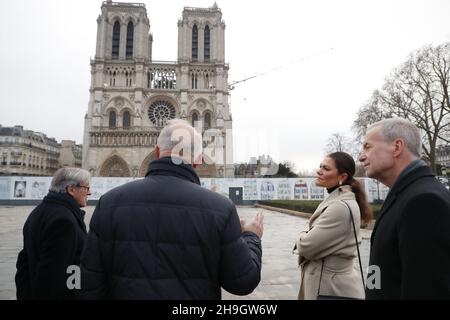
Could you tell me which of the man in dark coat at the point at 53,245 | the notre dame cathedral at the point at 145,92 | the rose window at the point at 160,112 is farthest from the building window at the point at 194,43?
the man in dark coat at the point at 53,245

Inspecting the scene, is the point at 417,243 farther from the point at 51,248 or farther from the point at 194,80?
the point at 194,80

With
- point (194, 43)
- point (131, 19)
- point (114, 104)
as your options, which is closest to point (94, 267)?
point (114, 104)

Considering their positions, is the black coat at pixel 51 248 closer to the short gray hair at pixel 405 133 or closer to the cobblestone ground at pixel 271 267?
the short gray hair at pixel 405 133

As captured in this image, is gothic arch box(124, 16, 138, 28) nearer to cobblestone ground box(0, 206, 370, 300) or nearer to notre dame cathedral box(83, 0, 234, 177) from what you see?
notre dame cathedral box(83, 0, 234, 177)

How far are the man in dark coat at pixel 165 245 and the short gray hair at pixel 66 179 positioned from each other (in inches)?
50.9

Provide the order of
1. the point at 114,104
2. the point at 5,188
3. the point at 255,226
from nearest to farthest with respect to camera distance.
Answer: the point at 255,226, the point at 5,188, the point at 114,104

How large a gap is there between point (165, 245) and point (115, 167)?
3796 cm

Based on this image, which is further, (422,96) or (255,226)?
(422,96)

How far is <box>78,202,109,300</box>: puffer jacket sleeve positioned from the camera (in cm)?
145

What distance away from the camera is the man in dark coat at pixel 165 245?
1.40 metres

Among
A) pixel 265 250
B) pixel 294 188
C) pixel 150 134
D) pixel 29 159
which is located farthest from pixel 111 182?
pixel 29 159

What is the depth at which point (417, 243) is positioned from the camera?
1.28 m

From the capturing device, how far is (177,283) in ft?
4.61

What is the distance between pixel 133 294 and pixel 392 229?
1328 millimetres
